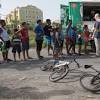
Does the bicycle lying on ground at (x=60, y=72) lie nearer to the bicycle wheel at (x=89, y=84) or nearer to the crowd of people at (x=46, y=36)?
the bicycle wheel at (x=89, y=84)

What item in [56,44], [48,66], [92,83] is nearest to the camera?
[92,83]

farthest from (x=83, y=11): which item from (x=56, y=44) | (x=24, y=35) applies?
(x=24, y=35)

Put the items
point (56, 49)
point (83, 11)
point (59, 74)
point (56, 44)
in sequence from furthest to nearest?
1. point (83, 11)
2. point (56, 44)
3. point (56, 49)
4. point (59, 74)

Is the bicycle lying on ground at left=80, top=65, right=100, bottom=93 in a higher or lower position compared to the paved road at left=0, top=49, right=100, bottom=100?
higher

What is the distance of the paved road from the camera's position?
9.30 m

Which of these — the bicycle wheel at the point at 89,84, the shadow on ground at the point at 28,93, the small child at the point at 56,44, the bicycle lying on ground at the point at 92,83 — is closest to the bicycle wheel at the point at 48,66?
the small child at the point at 56,44

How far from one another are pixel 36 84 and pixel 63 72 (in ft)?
2.98

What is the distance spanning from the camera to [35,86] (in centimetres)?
1056

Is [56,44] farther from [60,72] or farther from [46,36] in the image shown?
[60,72]

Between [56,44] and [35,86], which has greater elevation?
[56,44]

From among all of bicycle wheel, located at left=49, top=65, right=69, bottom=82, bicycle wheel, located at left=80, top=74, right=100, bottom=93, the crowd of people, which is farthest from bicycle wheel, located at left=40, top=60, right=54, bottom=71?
bicycle wheel, located at left=80, top=74, right=100, bottom=93

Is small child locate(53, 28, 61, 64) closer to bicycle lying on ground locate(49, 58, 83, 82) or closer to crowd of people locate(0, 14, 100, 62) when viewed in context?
crowd of people locate(0, 14, 100, 62)

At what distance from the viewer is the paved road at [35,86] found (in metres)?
9.30

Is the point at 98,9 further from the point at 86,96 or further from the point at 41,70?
the point at 86,96
